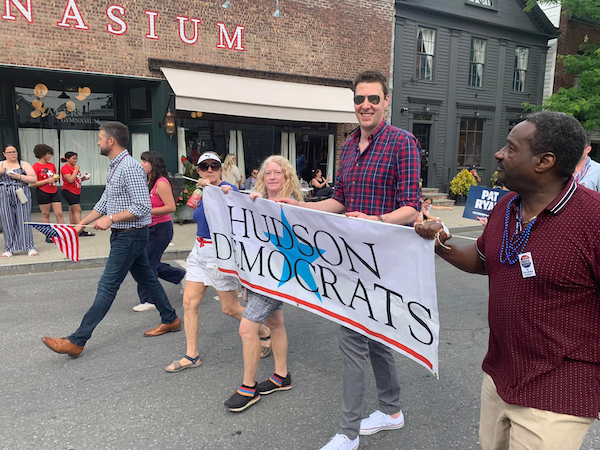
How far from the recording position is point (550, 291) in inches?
62.4

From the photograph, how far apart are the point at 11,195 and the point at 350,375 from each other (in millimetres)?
7108

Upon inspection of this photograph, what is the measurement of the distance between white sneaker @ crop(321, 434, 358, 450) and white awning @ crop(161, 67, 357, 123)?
390 inches

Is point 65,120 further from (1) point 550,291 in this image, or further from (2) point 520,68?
(2) point 520,68

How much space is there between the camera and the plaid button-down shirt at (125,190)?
3936 millimetres

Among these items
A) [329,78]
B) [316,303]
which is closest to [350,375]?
[316,303]

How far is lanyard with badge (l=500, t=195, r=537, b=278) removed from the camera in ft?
5.32

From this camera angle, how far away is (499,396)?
178 centimetres

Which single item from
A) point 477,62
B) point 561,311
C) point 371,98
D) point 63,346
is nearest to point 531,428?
point 561,311

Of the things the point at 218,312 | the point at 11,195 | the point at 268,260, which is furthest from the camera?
the point at 11,195

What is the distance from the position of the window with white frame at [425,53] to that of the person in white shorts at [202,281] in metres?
14.0

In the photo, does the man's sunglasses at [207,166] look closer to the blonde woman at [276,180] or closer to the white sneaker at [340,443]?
the blonde woman at [276,180]

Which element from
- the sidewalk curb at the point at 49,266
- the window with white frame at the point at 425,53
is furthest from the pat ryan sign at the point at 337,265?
the window with white frame at the point at 425,53

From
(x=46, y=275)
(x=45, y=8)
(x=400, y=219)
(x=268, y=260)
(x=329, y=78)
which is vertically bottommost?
(x=46, y=275)

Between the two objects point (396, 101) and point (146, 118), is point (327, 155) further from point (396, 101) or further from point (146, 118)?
point (146, 118)
